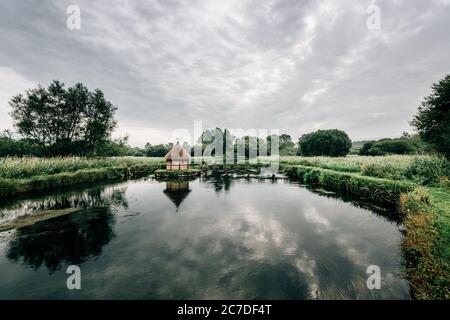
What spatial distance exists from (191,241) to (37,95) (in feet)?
113

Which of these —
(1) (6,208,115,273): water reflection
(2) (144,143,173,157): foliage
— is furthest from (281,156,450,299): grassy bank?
(2) (144,143,173,157): foliage

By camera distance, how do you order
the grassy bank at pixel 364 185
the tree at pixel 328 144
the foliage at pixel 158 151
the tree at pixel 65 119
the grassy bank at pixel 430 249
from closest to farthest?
the grassy bank at pixel 430 249 < the grassy bank at pixel 364 185 < the tree at pixel 65 119 < the tree at pixel 328 144 < the foliage at pixel 158 151

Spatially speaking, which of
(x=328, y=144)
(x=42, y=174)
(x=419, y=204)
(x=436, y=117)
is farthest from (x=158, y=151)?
(x=419, y=204)

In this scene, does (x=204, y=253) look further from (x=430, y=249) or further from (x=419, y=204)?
(x=419, y=204)

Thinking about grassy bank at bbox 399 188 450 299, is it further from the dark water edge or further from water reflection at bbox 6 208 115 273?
water reflection at bbox 6 208 115 273

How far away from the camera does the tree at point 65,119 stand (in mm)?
27156

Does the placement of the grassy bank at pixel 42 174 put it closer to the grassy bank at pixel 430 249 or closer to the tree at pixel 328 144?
the grassy bank at pixel 430 249

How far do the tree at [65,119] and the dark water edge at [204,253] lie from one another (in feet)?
74.7

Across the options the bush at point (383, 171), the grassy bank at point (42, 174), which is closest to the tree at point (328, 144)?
the bush at point (383, 171)

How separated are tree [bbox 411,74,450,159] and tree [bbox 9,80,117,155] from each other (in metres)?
42.2

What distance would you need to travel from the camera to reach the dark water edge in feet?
15.6
